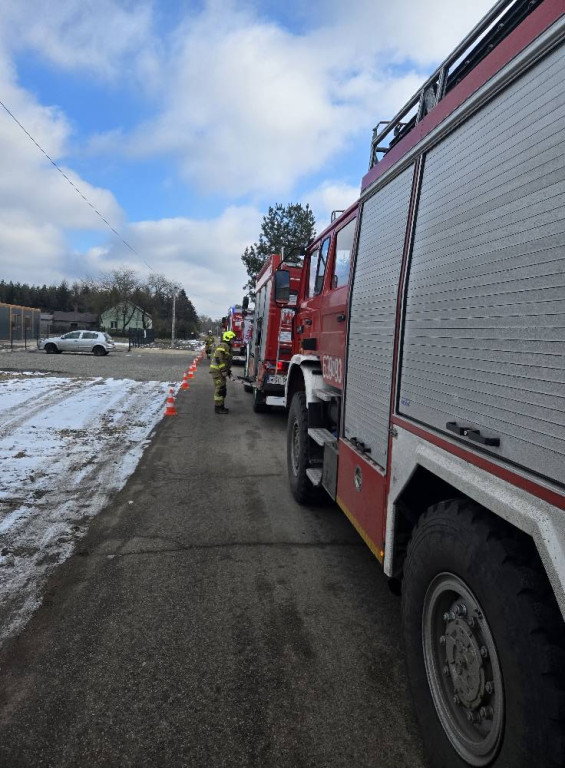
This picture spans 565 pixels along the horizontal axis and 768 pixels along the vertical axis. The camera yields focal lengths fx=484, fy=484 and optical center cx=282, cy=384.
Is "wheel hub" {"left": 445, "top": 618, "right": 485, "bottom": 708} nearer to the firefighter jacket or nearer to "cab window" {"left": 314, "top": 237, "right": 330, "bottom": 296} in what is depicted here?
"cab window" {"left": 314, "top": 237, "right": 330, "bottom": 296}

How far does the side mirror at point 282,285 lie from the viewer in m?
6.19

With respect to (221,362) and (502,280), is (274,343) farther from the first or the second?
(502,280)

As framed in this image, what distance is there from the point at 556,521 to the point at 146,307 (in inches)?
3104

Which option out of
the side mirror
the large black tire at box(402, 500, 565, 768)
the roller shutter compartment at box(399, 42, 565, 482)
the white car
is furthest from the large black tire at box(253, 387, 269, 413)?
the white car

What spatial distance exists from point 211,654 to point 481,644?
150 centimetres

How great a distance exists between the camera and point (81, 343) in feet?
99.0

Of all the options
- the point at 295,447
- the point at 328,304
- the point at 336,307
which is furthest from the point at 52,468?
the point at 336,307

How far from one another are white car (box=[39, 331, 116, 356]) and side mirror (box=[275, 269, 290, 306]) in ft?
85.8

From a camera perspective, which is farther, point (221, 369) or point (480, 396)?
point (221, 369)

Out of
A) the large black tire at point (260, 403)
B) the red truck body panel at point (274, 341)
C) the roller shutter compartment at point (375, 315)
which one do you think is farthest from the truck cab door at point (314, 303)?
the large black tire at point (260, 403)

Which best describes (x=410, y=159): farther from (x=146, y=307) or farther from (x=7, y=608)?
(x=146, y=307)

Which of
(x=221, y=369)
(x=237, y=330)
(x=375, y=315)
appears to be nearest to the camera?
(x=375, y=315)

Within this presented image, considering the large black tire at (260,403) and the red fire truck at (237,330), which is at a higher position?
the red fire truck at (237,330)

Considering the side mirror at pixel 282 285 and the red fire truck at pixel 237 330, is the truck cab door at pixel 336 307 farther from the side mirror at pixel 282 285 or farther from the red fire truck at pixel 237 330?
the red fire truck at pixel 237 330
